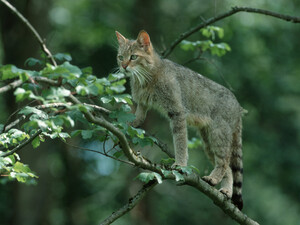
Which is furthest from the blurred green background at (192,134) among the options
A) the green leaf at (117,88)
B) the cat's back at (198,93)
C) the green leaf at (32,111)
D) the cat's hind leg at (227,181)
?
the green leaf at (117,88)

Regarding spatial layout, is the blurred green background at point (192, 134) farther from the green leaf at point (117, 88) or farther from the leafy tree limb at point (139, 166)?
the green leaf at point (117, 88)

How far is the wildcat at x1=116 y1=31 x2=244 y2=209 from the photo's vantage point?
6.38 meters

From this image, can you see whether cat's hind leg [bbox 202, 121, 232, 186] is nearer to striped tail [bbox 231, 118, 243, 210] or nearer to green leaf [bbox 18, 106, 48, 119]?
striped tail [bbox 231, 118, 243, 210]

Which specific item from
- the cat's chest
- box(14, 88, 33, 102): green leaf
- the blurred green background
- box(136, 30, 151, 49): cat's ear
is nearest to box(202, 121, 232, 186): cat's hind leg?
the cat's chest

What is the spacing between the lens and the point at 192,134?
1258cm

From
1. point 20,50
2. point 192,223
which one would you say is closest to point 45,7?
point 20,50

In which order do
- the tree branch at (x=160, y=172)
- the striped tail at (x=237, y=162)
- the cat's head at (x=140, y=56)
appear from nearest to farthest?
the tree branch at (x=160, y=172)
the cat's head at (x=140, y=56)
the striped tail at (x=237, y=162)

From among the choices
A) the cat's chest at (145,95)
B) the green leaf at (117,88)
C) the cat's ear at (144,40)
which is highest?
the green leaf at (117,88)

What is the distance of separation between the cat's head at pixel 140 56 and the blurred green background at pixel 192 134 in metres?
6.57

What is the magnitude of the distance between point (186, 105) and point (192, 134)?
597 cm

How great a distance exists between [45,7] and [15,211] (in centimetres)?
564

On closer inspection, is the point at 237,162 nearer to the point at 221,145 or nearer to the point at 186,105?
the point at 221,145

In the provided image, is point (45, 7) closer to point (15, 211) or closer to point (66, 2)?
point (15, 211)

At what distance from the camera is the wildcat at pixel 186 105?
6.38 metres
